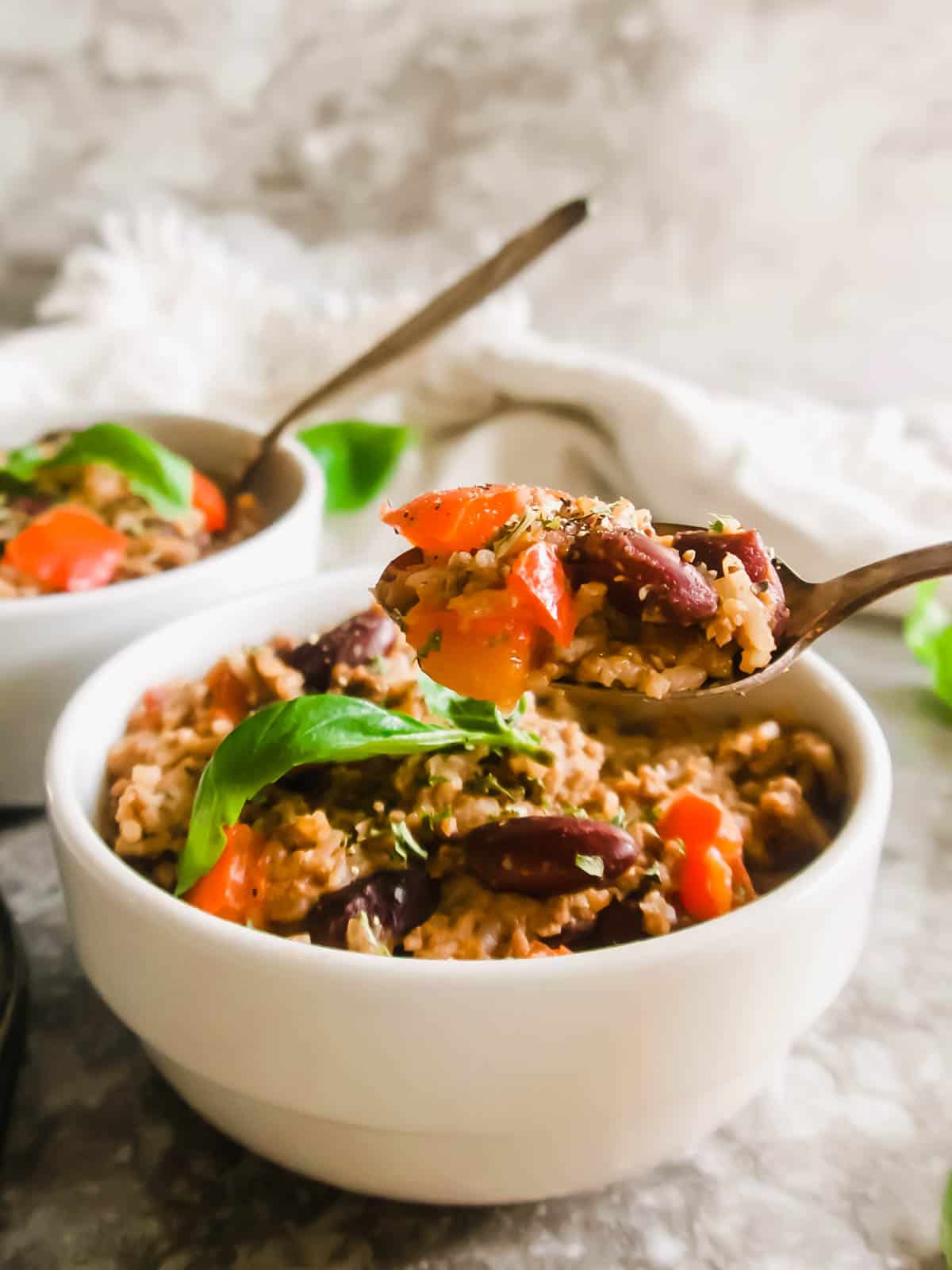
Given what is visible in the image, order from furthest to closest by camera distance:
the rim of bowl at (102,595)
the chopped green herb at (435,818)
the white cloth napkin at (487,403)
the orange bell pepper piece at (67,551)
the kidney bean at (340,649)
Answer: the white cloth napkin at (487,403) → the orange bell pepper piece at (67,551) → the rim of bowl at (102,595) → the kidney bean at (340,649) → the chopped green herb at (435,818)

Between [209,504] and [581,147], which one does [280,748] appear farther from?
[581,147]

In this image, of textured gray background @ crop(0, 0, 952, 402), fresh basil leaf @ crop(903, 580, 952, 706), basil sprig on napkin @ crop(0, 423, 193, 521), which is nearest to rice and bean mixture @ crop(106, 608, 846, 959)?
basil sprig on napkin @ crop(0, 423, 193, 521)

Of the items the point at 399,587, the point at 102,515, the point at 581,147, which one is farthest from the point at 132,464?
the point at 581,147

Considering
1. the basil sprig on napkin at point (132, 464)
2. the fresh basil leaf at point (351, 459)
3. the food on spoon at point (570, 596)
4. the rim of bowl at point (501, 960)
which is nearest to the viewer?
the rim of bowl at point (501, 960)

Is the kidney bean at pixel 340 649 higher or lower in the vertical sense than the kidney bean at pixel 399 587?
lower

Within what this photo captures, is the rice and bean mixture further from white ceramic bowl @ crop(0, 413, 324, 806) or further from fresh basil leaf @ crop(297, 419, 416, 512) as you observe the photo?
fresh basil leaf @ crop(297, 419, 416, 512)

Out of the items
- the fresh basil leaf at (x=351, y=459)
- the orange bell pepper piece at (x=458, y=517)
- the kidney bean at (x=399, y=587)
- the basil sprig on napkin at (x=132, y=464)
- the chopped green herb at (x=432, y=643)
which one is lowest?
the fresh basil leaf at (x=351, y=459)

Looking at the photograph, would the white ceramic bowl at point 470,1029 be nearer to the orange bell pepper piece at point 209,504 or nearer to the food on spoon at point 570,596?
the food on spoon at point 570,596

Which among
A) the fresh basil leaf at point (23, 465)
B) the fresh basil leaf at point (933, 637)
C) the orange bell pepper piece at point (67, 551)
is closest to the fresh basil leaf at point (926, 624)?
the fresh basil leaf at point (933, 637)
